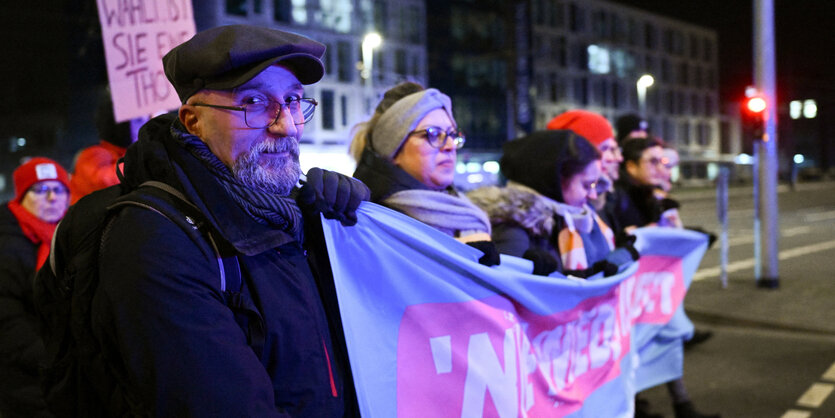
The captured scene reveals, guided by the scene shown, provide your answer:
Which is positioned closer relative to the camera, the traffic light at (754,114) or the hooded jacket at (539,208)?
the hooded jacket at (539,208)

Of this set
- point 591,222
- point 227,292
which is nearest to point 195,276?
point 227,292

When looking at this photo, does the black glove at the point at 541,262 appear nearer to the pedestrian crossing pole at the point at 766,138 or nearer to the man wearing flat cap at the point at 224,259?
the man wearing flat cap at the point at 224,259

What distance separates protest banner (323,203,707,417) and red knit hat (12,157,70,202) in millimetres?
3011

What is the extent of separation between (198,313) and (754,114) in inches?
447

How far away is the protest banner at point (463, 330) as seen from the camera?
2.24 m

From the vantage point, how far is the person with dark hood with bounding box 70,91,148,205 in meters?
3.72

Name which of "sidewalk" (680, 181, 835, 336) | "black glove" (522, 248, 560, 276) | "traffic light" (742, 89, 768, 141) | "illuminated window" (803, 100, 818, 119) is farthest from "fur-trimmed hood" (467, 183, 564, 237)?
"illuminated window" (803, 100, 818, 119)

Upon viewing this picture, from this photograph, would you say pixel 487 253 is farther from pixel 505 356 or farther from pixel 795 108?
pixel 795 108

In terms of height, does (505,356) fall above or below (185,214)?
below

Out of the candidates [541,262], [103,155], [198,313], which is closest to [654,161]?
[541,262]

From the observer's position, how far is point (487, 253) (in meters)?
2.77

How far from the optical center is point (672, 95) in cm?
7388

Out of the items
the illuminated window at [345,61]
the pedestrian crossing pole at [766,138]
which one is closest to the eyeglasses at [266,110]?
the pedestrian crossing pole at [766,138]

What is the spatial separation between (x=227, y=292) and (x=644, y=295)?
3.51m
